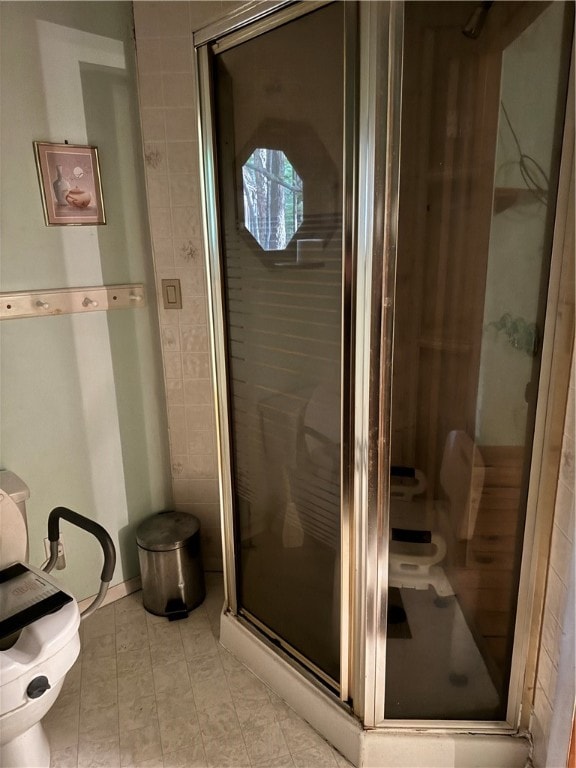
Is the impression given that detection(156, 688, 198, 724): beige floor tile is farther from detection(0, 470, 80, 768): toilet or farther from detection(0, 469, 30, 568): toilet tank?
detection(0, 469, 30, 568): toilet tank

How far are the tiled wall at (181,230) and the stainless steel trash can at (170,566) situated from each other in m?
0.17

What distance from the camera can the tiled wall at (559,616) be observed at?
1.14 metres

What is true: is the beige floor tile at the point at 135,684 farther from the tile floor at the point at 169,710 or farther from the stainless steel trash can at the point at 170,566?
the stainless steel trash can at the point at 170,566

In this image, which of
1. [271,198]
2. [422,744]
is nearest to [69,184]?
[271,198]

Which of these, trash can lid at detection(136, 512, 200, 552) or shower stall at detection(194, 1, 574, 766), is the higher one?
shower stall at detection(194, 1, 574, 766)

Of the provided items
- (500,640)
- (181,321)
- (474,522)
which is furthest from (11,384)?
(500,640)

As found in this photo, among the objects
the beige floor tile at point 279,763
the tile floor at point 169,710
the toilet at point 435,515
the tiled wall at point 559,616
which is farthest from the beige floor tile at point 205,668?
the tiled wall at point 559,616

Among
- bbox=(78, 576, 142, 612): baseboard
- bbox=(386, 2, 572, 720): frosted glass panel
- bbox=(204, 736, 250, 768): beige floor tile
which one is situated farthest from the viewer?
bbox=(78, 576, 142, 612): baseboard

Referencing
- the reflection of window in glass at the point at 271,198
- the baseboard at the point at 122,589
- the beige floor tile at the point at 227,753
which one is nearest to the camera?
the reflection of window in glass at the point at 271,198

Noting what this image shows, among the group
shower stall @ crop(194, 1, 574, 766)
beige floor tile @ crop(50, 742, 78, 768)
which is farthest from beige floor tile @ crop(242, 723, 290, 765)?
beige floor tile @ crop(50, 742, 78, 768)

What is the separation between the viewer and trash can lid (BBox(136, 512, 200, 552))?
1903 millimetres

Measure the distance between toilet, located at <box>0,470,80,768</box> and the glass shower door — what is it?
22.9 inches

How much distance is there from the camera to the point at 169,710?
1595 mm

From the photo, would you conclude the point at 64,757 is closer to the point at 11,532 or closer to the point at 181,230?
the point at 11,532
